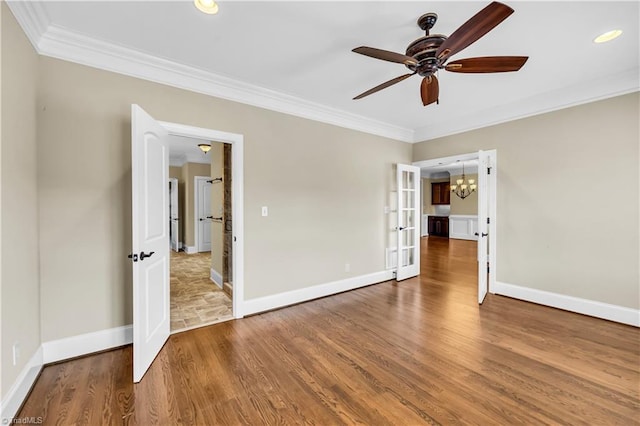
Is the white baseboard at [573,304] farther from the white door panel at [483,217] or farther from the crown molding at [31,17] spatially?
the crown molding at [31,17]

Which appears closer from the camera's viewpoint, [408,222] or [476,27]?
[476,27]

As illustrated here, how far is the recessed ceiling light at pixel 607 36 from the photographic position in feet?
7.25

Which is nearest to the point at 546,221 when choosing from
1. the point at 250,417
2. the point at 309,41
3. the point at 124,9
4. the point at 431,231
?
the point at 309,41

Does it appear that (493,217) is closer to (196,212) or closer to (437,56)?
(437,56)

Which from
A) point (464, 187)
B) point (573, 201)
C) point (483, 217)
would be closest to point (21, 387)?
point (483, 217)

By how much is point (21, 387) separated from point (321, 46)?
11.1 feet

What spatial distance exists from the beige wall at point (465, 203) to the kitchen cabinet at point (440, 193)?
286 millimetres

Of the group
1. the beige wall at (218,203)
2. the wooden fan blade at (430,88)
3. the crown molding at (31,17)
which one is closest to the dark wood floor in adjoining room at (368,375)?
the beige wall at (218,203)

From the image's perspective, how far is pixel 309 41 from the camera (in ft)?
7.55

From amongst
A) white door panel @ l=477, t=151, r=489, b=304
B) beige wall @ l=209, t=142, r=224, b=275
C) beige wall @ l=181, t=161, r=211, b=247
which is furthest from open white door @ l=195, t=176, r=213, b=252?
white door panel @ l=477, t=151, r=489, b=304

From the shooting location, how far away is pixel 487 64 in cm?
198

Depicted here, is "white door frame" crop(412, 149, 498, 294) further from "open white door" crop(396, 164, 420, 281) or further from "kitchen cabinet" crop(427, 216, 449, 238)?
"kitchen cabinet" crop(427, 216, 449, 238)

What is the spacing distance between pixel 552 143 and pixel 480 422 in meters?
3.53

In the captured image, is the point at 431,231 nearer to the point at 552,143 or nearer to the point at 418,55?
the point at 552,143
